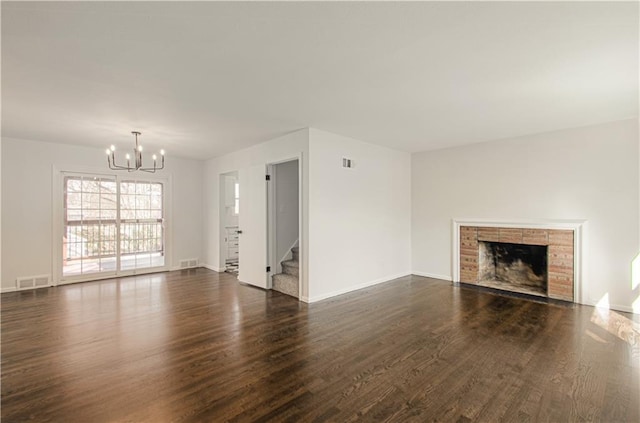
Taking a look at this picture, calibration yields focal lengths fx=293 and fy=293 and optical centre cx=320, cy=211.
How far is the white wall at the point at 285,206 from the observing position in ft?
17.8

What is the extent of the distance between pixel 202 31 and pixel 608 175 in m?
5.39

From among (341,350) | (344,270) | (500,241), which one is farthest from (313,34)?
(500,241)

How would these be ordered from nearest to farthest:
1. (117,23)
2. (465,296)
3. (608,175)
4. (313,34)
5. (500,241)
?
(117,23)
(313,34)
(608,175)
(465,296)
(500,241)

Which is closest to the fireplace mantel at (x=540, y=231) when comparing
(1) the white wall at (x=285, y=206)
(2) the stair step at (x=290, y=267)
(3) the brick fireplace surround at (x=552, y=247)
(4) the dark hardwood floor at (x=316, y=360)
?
(3) the brick fireplace surround at (x=552, y=247)

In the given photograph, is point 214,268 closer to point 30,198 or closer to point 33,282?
point 33,282

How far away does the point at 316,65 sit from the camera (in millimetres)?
2508

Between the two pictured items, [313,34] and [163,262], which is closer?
[313,34]

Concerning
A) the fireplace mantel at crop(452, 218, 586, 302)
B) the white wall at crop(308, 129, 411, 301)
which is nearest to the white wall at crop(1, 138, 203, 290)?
the white wall at crop(308, 129, 411, 301)

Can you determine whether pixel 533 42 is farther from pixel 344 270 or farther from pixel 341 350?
pixel 344 270

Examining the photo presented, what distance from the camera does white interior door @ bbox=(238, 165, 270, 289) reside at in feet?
17.3

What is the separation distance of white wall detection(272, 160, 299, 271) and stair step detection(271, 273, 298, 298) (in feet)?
0.92

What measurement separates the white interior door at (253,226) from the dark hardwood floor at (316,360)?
1.04m

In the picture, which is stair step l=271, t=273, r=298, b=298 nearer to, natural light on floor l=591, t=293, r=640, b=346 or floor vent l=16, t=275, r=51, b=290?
natural light on floor l=591, t=293, r=640, b=346

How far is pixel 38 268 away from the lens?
17.3ft
